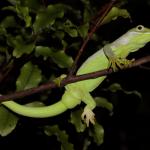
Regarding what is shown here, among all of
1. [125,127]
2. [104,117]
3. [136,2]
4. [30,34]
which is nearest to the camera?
[30,34]

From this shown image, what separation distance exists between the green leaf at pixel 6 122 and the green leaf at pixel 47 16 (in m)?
0.59

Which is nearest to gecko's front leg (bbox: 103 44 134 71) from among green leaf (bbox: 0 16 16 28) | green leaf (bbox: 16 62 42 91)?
green leaf (bbox: 16 62 42 91)

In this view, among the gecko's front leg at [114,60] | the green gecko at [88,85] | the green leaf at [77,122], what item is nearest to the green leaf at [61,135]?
the green leaf at [77,122]

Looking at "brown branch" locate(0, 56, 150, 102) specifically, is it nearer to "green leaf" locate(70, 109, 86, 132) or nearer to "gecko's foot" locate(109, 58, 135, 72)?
"gecko's foot" locate(109, 58, 135, 72)

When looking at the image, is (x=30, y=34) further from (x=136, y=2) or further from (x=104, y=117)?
(x=104, y=117)

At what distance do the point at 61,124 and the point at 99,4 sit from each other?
1.38 meters

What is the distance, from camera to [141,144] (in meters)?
6.97

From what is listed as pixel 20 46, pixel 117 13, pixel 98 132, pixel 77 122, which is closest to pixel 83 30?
pixel 117 13

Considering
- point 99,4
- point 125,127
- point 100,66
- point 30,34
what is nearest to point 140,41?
point 100,66

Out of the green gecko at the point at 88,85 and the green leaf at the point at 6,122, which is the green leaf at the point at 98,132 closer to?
the green gecko at the point at 88,85

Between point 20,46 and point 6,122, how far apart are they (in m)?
0.52

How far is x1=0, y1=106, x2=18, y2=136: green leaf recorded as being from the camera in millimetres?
2658

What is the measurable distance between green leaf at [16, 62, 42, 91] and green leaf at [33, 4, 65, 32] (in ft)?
1.02

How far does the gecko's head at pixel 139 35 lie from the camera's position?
2.37 metres
